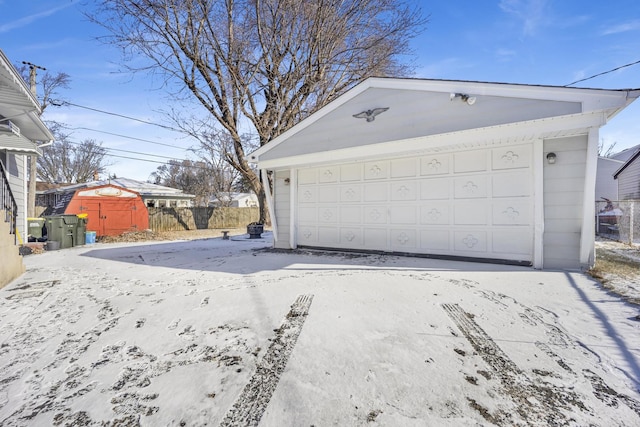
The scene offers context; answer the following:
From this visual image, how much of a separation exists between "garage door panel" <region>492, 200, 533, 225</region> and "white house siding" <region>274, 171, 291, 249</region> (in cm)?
475

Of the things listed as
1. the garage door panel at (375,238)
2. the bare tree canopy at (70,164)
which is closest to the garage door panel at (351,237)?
the garage door panel at (375,238)

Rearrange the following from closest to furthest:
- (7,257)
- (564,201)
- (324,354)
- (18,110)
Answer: (324,354) < (7,257) < (564,201) < (18,110)

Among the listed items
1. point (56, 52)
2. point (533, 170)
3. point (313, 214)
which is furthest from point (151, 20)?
point (533, 170)

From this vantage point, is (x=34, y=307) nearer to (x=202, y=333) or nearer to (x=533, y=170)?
(x=202, y=333)

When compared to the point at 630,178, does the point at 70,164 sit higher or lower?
higher

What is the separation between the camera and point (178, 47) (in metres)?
10.6

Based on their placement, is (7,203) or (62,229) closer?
(7,203)

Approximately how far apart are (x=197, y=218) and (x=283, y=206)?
38.3ft

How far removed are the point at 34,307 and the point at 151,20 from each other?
1071cm

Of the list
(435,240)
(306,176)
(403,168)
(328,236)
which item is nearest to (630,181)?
(435,240)

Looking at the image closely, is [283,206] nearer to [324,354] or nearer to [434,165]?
[434,165]

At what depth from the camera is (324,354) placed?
206cm

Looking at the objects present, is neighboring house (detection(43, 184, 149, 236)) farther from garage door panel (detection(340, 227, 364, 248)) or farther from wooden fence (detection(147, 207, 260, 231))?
garage door panel (detection(340, 227, 364, 248))

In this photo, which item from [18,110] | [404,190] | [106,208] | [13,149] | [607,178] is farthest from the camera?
[607,178]
